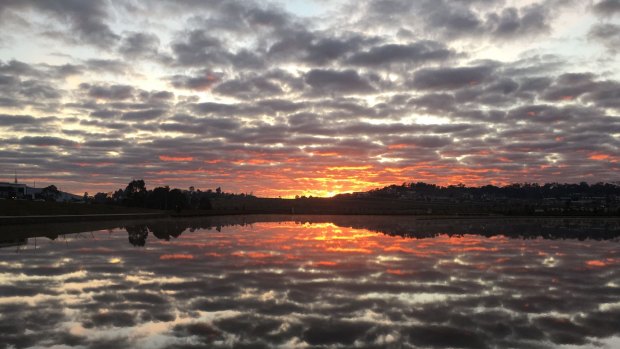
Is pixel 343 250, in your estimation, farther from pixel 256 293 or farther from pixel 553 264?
pixel 256 293

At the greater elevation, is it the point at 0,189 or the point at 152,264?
the point at 0,189

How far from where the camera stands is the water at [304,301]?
12352 mm

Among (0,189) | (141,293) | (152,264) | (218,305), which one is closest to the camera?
(218,305)

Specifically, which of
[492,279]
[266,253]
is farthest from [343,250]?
[492,279]

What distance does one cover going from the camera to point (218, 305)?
51.9 ft

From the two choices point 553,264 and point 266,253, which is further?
point 266,253

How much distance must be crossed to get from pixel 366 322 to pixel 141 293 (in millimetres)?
8593

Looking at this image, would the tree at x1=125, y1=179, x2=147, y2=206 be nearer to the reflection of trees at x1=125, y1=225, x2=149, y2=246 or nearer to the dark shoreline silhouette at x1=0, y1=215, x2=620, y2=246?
the dark shoreline silhouette at x1=0, y1=215, x2=620, y2=246

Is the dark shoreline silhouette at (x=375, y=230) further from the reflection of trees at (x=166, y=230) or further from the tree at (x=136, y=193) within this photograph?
the tree at (x=136, y=193)

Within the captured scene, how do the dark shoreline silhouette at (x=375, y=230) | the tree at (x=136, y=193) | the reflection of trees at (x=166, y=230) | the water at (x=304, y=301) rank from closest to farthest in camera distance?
the water at (x=304, y=301)
the reflection of trees at (x=166, y=230)
the dark shoreline silhouette at (x=375, y=230)
the tree at (x=136, y=193)

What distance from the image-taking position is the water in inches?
486

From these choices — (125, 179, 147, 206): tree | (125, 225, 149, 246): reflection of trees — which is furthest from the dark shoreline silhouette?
(125, 179, 147, 206): tree

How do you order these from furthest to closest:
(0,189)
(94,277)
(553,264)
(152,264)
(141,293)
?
(0,189) < (553,264) < (152,264) < (94,277) < (141,293)

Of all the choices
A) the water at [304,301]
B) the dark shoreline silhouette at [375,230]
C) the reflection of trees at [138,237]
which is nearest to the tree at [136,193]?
the dark shoreline silhouette at [375,230]
